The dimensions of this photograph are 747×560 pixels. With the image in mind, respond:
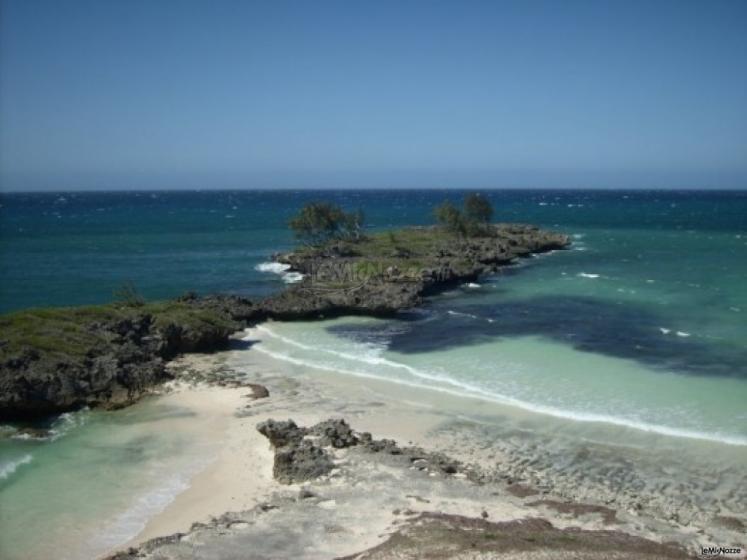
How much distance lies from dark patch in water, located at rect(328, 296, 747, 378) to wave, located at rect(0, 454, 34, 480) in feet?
82.7

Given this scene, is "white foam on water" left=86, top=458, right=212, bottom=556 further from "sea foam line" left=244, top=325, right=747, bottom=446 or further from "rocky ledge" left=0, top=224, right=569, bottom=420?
"sea foam line" left=244, top=325, right=747, bottom=446

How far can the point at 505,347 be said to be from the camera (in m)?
46.8

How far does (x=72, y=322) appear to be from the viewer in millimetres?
42688

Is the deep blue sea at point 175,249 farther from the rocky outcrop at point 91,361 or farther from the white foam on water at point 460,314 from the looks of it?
the rocky outcrop at point 91,361

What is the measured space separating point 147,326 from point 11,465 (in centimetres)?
1763

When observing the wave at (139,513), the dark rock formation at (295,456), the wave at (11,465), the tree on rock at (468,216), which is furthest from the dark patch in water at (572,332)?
the tree on rock at (468,216)

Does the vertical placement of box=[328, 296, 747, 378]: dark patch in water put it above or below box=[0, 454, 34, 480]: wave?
above

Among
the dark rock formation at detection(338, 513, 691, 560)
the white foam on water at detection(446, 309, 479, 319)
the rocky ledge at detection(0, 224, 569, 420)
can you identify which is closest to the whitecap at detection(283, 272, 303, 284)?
the rocky ledge at detection(0, 224, 569, 420)

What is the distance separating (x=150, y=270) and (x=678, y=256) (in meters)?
79.5

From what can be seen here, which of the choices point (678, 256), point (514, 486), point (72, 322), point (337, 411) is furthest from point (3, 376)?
point (678, 256)

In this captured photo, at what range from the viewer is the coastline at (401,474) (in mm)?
22094

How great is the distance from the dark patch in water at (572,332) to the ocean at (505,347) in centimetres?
18

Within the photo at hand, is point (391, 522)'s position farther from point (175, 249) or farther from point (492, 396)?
point (175, 249)

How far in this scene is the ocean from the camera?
28391 mm
